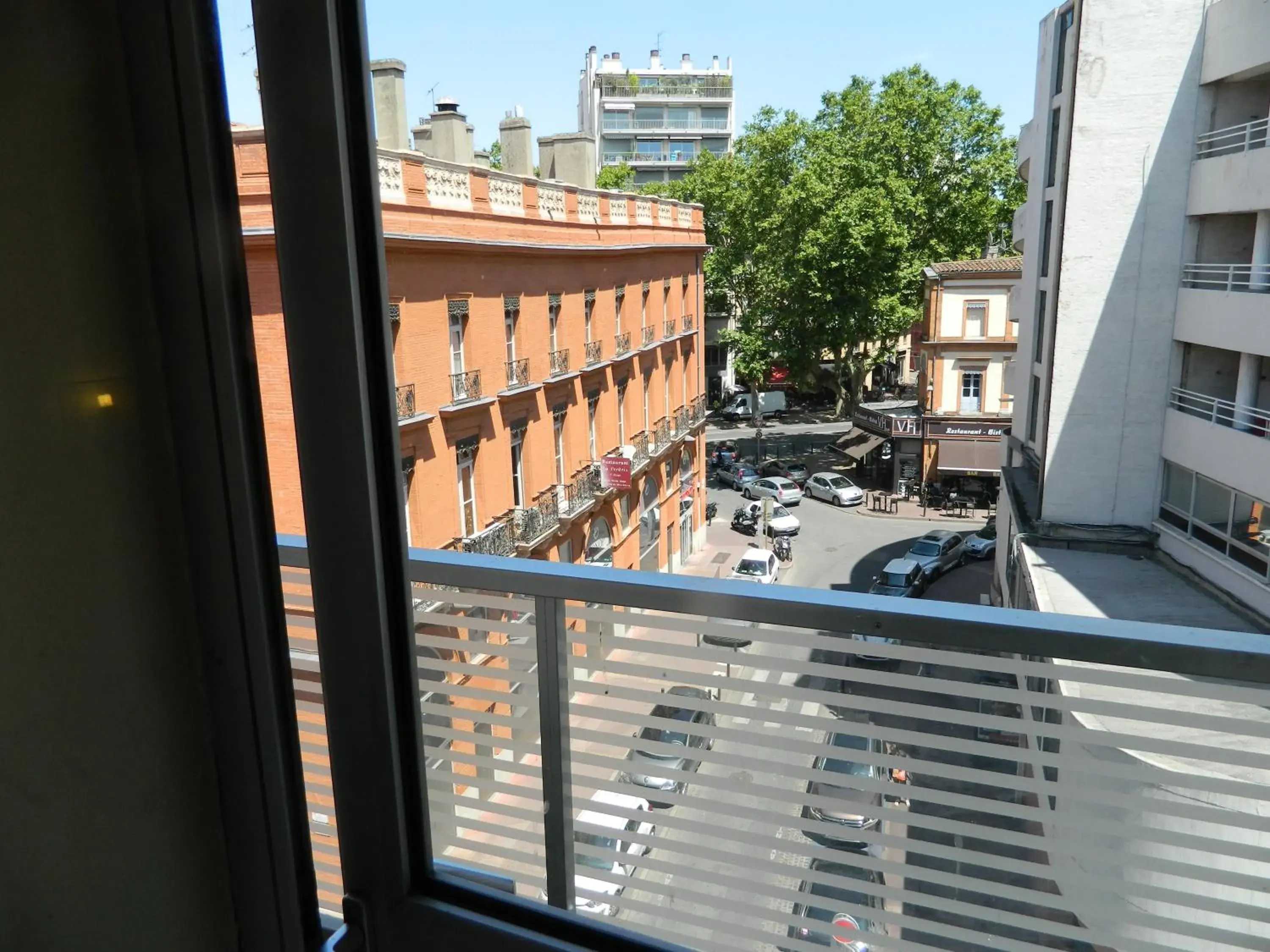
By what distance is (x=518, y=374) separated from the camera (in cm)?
763

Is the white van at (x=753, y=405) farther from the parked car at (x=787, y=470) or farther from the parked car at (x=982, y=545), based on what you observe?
the parked car at (x=982, y=545)

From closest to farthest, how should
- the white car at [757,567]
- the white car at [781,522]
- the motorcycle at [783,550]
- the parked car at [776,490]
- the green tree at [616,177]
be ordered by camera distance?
1. the white car at [757,567]
2. the motorcycle at [783,550]
3. the white car at [781,522]
4. the parked car at [776,490]
5. the green tree at [616,177]

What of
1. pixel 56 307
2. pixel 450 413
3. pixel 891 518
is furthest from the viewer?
pixel 891 518

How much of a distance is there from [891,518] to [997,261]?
11.3 feet

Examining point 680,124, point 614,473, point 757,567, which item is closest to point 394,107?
point 614,473

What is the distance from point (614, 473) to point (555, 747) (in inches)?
312

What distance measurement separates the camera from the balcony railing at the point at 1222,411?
5.34m

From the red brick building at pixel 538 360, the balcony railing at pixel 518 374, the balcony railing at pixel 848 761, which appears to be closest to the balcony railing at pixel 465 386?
the red brick building at pixel 538 360

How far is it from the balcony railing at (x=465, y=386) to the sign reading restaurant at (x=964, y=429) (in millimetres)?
6523

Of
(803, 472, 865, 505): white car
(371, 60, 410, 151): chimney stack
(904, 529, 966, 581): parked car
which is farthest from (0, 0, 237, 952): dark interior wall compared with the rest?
(803, 472, 865, 505): white car

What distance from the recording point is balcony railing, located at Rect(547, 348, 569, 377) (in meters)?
8.27

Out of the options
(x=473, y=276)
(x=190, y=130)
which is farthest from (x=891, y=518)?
(x=190, y=130)

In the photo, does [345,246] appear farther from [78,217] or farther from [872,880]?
[872,880]

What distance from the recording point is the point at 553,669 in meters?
1.15
